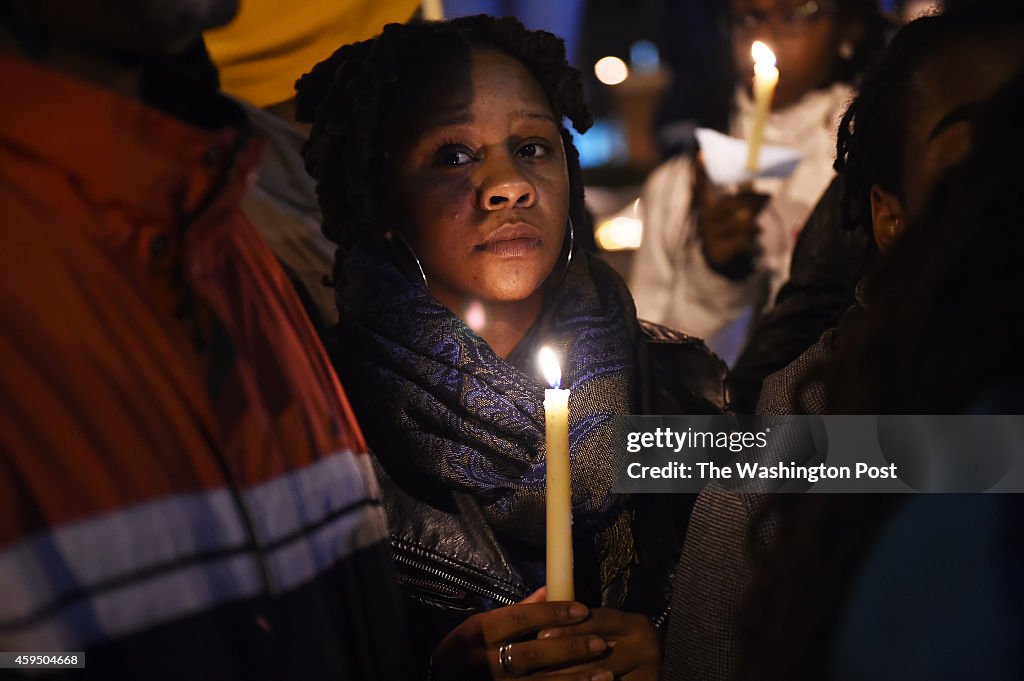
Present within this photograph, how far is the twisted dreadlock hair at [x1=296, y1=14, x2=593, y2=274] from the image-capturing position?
5.95ft

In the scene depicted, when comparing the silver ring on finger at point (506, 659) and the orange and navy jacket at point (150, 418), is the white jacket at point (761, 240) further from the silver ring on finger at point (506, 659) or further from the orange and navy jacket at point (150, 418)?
the orange and navy jacket at point (150, 418)

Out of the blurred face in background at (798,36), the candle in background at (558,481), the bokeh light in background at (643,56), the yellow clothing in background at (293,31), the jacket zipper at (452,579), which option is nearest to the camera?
the candle in background at (558,481)

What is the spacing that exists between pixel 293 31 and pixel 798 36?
1747mm

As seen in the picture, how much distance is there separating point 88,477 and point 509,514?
2.91ft

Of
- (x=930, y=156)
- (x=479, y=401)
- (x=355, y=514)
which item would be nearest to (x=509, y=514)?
(x=479, y=401)

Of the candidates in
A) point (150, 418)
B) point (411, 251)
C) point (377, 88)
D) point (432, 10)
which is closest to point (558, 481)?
point (150, 418)

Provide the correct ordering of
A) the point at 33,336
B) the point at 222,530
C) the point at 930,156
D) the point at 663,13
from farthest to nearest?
the point at 663,13
the point at 930,156
the point at 222,530
the point at 33,336

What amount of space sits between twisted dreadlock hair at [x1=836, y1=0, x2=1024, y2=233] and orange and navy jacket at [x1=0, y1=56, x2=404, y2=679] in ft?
3.36

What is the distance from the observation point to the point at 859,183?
69.6 inches

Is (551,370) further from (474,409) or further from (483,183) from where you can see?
(483,183)

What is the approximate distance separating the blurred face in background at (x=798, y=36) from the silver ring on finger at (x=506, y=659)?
2265 mm

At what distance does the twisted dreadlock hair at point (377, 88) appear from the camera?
1.81 metres

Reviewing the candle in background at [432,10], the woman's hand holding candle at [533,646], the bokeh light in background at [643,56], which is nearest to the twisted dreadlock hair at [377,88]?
the candle in background at [432,10]

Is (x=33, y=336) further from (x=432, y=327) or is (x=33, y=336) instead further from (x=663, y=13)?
(x=663, y=13)
